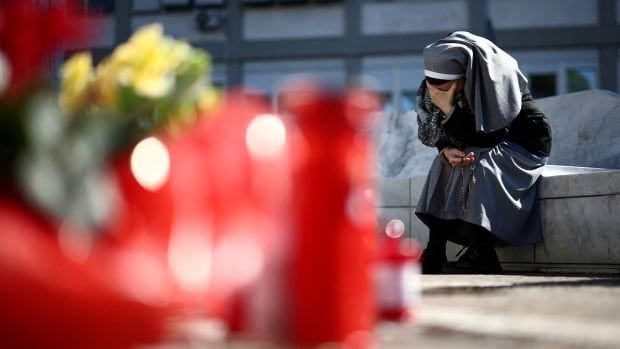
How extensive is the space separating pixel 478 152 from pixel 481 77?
1.21 ft

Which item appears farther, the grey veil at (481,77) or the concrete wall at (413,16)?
the concrete wall at (413,16)

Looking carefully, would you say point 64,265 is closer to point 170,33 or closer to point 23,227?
point 23,227

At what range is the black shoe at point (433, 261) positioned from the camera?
4.59 metres

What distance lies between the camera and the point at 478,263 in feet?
14.8

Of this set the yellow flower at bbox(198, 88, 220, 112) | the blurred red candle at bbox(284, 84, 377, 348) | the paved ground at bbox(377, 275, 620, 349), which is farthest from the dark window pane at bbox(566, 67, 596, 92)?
the blurred red candle at bbox(284, 84, 377, 348)

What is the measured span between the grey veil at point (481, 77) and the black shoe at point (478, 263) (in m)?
0.60

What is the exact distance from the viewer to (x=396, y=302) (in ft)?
5.14

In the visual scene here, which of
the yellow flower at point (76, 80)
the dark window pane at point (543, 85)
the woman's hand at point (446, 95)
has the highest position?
the dark window pane at point (543, 85)

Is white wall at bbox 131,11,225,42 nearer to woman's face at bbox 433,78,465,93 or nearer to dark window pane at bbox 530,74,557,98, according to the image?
dark window pane at bbox 530,74,557,98

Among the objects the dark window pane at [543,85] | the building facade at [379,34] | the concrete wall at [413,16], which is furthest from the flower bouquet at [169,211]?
the concrete wall at [413,16]

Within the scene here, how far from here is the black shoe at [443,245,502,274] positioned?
4449mm

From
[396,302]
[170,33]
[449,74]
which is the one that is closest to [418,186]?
[449,74]

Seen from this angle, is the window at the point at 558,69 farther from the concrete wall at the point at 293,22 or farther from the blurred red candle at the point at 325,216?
the blurred red candle at the point at 325,216

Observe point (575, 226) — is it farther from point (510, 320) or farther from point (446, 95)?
point (510, 320)
